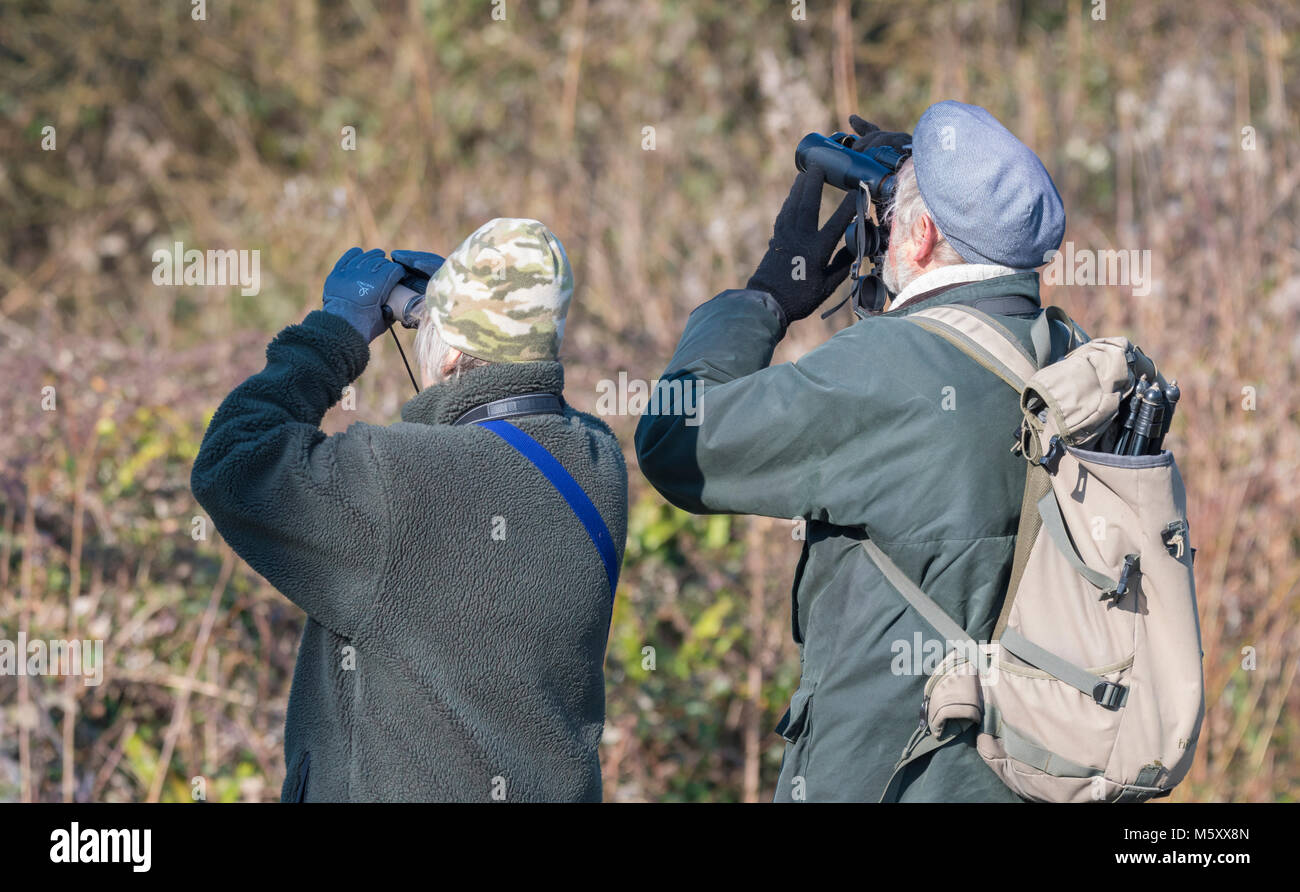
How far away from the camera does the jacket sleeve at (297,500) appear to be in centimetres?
184

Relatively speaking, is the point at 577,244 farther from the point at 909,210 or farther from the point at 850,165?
the point at 909,210

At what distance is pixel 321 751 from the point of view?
1968 mm

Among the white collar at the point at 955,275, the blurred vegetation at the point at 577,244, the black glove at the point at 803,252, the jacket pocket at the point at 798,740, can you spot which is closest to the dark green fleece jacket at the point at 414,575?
the jacket pocket at the point at 798,740

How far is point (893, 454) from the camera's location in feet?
6.82

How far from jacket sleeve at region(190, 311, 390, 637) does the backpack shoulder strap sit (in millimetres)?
937

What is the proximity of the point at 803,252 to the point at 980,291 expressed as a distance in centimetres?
36

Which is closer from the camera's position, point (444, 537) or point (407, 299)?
point (444, 537)

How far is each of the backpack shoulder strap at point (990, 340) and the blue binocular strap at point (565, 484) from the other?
618 millimetres

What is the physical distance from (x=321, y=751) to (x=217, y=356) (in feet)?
9.60

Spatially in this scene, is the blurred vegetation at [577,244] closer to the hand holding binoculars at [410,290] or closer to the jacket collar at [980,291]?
the hand holding binoculars at [410,290]

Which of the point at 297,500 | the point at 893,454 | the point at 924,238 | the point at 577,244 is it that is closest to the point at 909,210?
the point at 924,238

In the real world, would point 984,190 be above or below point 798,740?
above

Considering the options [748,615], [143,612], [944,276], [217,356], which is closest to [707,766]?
[748,615]

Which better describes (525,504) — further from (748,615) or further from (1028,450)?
(748,615)
